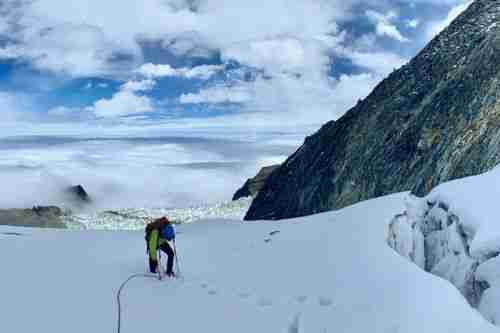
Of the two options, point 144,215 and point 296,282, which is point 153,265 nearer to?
point 296,282

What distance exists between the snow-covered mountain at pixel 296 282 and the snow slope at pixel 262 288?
3 centimetres

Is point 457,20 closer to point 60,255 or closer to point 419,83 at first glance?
point 419,83

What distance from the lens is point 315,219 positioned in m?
15.5

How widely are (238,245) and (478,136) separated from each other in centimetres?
1442

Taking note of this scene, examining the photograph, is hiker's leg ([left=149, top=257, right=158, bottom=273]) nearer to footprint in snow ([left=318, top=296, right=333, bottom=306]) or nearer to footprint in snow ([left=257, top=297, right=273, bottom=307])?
footprint in snow ([left=257, top=297, right=273, bottom=307])

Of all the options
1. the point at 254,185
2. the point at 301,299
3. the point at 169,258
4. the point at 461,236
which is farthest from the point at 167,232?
the point at 254,185

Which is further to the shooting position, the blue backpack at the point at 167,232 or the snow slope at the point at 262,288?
the blue backpack at the point at 167,232

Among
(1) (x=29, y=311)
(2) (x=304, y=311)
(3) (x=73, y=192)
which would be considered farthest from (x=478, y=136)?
(3) (x=73, y=192)

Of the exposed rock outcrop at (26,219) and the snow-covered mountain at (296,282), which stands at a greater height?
the exposed rock outcrop at (26,219)

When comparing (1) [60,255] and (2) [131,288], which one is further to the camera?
(1) [60,255]

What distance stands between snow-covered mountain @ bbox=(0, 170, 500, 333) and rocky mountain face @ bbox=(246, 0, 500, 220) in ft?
33.3

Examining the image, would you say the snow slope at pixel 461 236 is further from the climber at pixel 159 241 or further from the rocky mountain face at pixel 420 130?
the rocky mountain face at pixel 420 130

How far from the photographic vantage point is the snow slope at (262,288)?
7.43 m

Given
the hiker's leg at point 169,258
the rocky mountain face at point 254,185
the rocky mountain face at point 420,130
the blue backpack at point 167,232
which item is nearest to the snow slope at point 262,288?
the hiker's leg at point 169,258
